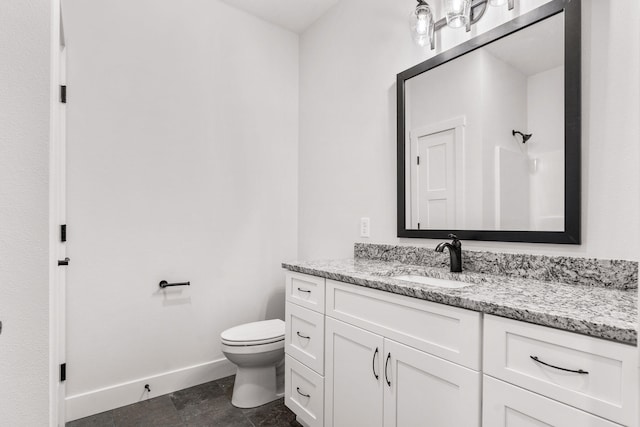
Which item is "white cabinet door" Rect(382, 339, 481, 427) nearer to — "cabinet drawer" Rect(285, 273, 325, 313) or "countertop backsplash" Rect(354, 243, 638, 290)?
"cabinet drawer" Rect(285, 273, 325, 313)

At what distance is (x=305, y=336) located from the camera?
1769mm

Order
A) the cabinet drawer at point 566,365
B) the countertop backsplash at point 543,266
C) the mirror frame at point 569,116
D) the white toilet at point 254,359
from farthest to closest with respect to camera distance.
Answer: the white toilet at point 254,359, the mirror frame at point 569,116, the countertop backsplash at point 543,266, the cabinet drawer at point 566,365

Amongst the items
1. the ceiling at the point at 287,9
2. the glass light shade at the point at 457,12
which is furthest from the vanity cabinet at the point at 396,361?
the ceiling at the point at 287,9

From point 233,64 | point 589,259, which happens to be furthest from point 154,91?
point 589,259

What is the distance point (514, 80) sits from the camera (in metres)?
1.51

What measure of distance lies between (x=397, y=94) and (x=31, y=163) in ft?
5.75

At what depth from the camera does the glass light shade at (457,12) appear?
1624 millimetres

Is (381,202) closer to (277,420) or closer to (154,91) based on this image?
(277,420)

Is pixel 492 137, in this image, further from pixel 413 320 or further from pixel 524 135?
pixel 413 320

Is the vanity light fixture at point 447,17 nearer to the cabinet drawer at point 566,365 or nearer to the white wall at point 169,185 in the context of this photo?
the white wall at point 169,185

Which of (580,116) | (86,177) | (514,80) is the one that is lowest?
(86,177)

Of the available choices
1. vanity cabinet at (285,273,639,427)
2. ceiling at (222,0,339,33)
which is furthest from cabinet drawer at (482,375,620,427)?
ceiling at (222,0,339,33)

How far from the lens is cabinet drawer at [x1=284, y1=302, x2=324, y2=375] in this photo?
1664mm

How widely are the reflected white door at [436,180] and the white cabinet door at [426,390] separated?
2.55 ft
